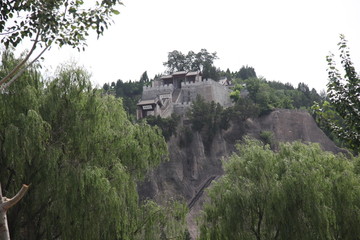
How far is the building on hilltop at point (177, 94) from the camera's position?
46.5 meters

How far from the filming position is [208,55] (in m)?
68.6

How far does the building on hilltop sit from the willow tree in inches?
1287

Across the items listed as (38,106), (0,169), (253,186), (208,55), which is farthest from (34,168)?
(208,55)

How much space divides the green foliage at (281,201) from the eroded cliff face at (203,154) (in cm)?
1840

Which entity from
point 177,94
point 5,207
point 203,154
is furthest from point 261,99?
point 5,207

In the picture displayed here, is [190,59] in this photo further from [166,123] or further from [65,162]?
[65,162]

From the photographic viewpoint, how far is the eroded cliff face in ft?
122

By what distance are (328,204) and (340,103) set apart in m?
7.43

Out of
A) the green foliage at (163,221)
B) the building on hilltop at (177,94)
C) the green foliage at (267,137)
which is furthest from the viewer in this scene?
the building on hilltop at (177,94)

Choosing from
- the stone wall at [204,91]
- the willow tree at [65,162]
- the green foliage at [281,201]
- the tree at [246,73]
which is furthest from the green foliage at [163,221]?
the tree at [246,73]

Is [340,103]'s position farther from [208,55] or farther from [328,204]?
[208,55]

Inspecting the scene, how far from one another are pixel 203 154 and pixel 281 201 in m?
29.0

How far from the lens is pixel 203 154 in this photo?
42.3 metres

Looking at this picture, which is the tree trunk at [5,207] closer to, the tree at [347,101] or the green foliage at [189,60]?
the tree at [347,101]
